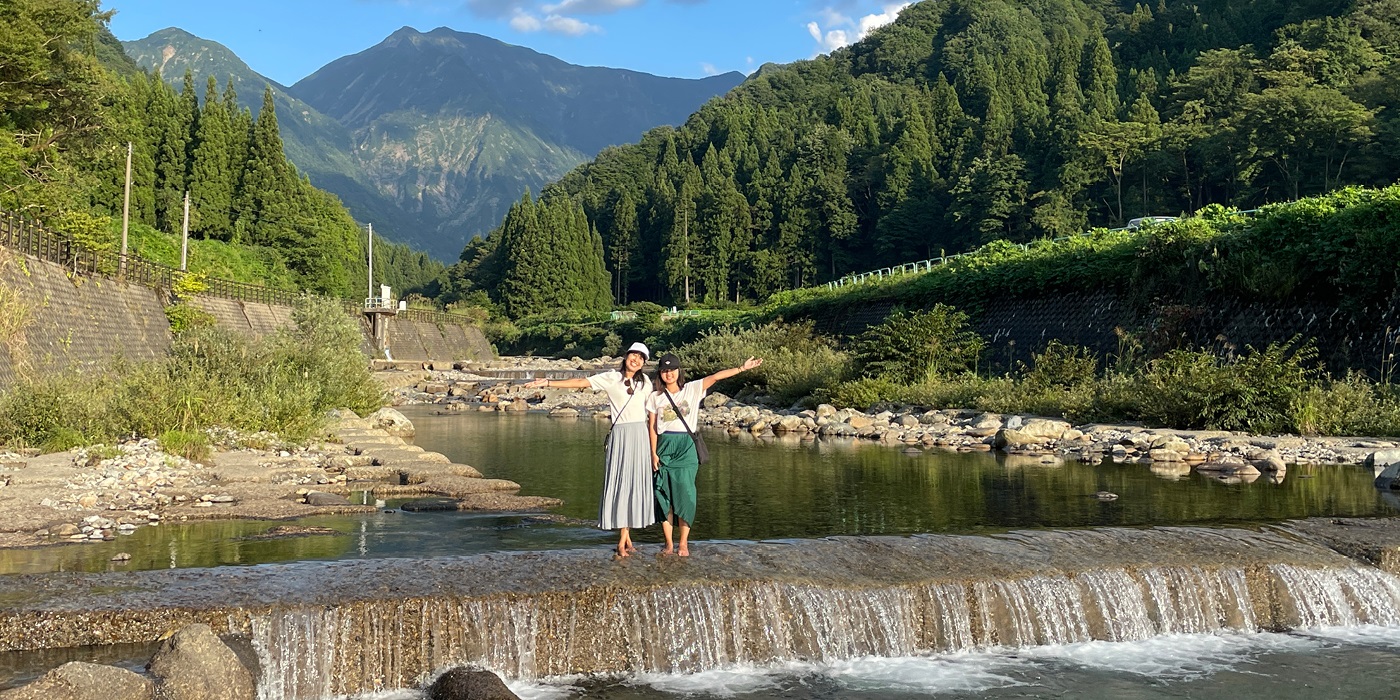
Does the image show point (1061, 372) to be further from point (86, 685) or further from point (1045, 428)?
point (86, 685)

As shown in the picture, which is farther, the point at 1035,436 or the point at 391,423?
the point at 391,423

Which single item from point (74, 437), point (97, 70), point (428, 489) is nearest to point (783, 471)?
point (428, 489)

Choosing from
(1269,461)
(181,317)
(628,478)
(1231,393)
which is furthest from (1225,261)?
(181,317)

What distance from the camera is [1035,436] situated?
63.0 ft

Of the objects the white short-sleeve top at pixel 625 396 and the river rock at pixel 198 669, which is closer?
the river rock at pixel 198 669

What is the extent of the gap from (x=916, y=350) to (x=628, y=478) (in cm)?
2109

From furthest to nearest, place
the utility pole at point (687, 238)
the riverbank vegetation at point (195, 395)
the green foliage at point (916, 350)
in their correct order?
the utility pole at point (687, 238) < the green foliage at point (916, 350) < the riverbank vegetation at point (195, 395)

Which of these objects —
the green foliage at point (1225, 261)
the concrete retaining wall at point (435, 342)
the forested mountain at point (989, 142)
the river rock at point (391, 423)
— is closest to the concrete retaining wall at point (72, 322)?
the river rock at point (391, 423)

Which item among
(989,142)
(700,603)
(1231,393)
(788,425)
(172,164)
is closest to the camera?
(700,603)

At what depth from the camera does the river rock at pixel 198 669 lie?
20.0 feet

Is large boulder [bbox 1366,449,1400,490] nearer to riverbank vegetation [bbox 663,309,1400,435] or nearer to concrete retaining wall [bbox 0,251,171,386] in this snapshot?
riverbank vegetation [bbox 663,309,1400,435]

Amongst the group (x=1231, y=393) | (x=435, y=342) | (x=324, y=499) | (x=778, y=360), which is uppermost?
(x=435, y=342)

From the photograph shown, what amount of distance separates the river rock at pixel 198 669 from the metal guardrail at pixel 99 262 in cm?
1907

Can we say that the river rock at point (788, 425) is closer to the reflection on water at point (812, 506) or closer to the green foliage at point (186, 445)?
the reflection on water at point (812, 506)
